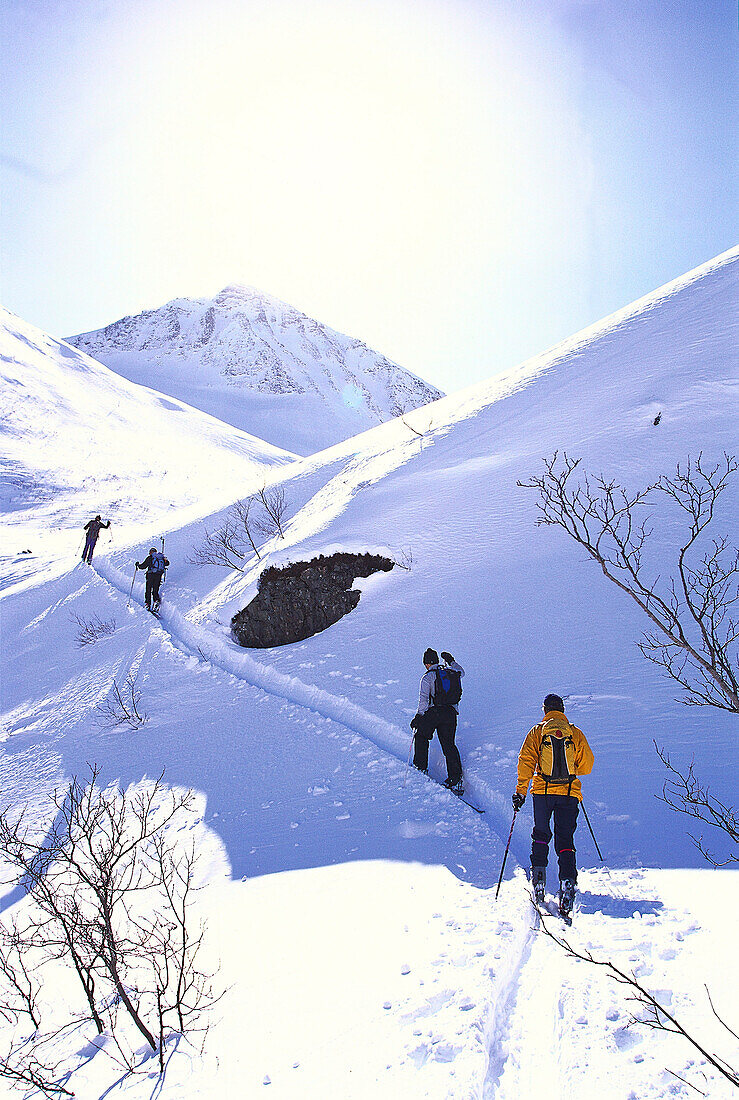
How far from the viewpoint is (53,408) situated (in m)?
33.7

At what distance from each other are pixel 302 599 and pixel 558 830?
22.9 feet

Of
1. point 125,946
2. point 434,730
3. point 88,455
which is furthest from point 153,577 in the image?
point 88,455

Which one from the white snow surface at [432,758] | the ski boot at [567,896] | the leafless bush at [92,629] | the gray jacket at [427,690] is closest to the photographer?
the white snow surface at [432,758]

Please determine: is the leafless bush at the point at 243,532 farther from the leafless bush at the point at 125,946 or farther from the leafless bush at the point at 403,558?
the leafless bush at the point at 125,946

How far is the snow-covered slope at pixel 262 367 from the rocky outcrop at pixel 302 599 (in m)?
51.2

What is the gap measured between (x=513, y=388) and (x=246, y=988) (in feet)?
45.5

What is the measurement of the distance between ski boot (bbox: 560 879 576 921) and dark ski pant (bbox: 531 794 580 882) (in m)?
0.04

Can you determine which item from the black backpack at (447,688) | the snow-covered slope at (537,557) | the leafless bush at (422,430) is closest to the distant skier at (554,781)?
the snow-covered slope at (537,557)

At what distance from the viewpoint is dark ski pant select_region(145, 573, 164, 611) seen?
1277 centimetres

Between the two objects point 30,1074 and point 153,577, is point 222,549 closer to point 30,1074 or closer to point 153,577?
point 153,577

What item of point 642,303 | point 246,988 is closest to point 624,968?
point 246,988

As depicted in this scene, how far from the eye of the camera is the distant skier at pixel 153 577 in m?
12.8

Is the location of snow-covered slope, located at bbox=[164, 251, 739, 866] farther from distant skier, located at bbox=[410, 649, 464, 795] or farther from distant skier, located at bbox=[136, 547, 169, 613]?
distant skier, located at bbox=[136, 547, 169, 613]

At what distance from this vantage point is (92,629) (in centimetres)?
1214
